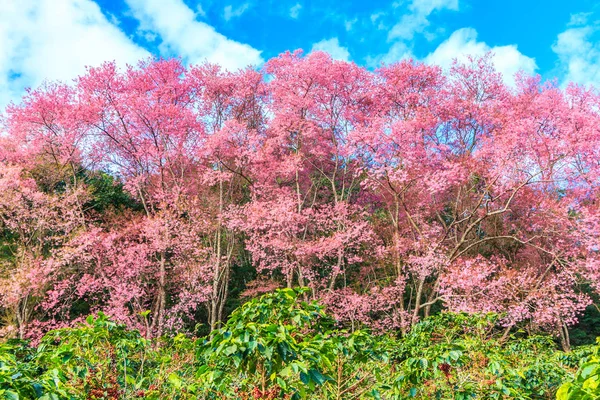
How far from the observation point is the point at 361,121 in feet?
50.5

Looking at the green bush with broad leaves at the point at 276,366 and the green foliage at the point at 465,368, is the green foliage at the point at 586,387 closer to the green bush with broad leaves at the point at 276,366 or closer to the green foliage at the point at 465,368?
the green bush with broad leaves at the point at 276,366

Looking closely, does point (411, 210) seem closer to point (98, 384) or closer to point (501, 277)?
point (501, 277)

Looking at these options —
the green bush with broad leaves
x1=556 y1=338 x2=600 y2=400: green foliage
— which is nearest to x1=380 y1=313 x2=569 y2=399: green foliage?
the green bush with broad leaves

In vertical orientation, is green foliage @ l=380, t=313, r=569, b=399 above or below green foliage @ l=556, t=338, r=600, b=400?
below

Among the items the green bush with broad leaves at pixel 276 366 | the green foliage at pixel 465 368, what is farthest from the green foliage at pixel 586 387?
the green foliage at pixel 465 368

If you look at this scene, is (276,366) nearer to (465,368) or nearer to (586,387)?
(586,387)

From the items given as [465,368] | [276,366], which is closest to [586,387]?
[276,366]

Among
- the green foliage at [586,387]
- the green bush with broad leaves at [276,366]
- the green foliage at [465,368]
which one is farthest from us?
the green foliage at [465,368]

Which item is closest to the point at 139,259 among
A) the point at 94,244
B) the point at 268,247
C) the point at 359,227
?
the point at 94,244

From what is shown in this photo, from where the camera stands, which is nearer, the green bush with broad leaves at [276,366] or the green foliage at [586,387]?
the green foliage at [586,387]

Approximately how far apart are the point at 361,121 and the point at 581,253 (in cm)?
908

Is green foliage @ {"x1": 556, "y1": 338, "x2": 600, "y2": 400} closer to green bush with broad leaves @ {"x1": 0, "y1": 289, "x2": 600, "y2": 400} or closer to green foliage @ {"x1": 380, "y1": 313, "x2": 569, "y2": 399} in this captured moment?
green bush with broad leaves @ {"x1": 0, "y1": 289, "x2": 600, "y2": 400}

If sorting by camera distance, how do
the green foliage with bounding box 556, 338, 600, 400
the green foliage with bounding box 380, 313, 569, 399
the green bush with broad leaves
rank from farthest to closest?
the green foliage with bounding box 380, 313, 569, 399 → the green bush with broad leaves → the green foliage with bounding box 556, 338, 600, 400

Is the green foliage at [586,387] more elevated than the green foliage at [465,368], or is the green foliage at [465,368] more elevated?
the green foliage at [586,387]
